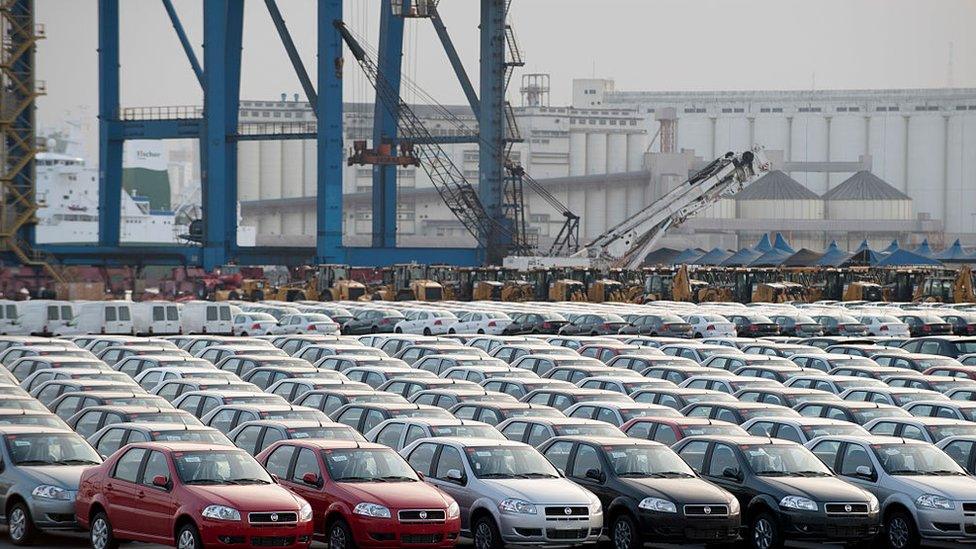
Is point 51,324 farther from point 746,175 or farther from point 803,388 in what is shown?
point 746,175

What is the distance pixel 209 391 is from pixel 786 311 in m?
31.9

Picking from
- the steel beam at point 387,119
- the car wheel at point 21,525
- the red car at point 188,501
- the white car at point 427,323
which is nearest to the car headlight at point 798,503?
the red car at point 188,501

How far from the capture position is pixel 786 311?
51.7m

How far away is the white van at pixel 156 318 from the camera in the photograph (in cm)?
5241

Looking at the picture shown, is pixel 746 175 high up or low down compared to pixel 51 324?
up

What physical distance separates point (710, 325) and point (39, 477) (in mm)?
32827

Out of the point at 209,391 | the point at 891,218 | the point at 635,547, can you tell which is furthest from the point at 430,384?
the point at 891,218

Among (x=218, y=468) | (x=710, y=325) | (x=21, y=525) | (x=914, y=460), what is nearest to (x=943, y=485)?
(x=914, y=460)

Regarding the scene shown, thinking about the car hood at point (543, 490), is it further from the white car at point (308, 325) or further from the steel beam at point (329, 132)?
the steel beam at point (329, 132)

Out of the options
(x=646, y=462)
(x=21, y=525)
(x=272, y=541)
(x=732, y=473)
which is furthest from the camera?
(x=732, y=473)

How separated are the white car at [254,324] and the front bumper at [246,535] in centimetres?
3436

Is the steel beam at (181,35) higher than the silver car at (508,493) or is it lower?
higher

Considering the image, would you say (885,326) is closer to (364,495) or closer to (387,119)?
(364,495)

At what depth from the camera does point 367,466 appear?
55.2 feet
